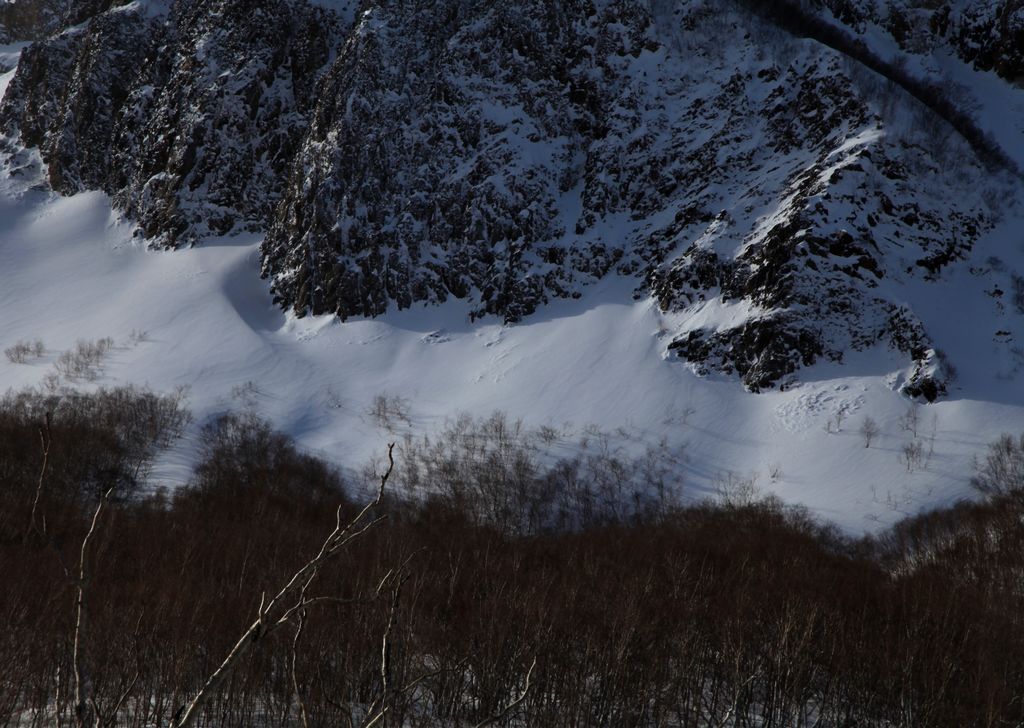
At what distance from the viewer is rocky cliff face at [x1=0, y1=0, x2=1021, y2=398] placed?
54.2 m

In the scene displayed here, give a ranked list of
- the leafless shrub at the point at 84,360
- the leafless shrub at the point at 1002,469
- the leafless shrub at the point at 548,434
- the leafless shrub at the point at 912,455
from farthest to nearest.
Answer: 1. the leafless shrub at the point at 84,360
2. the leafless shrub at the point at 548,434
3. the leafless shrub at the point at 912,455
4. the leafless shrub at the point at 1002,469

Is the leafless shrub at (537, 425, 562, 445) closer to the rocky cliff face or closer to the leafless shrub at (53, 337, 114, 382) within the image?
the rocky cliff face

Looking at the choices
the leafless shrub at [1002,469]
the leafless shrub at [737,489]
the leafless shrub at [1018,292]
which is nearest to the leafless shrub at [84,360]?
the leafless shrub at [737,489]

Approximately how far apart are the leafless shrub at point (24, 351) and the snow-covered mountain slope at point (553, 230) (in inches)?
47.5

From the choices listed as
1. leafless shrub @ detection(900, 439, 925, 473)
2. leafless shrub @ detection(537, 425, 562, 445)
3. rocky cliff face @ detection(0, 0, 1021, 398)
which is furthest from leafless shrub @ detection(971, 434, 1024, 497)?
leafless shrub @ detection(537, 425, 562, 445)

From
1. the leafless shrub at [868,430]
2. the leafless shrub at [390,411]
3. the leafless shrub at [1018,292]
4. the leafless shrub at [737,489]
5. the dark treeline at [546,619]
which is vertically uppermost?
the dark treeline at [546,619]

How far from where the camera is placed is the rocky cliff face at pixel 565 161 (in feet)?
178

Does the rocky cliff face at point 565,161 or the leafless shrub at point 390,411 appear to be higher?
the rocky cliff face at point 565,161

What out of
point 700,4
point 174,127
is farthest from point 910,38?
point 174,127

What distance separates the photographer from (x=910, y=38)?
6812cm

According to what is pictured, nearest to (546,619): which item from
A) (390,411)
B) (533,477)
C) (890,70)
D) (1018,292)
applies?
(533,477)

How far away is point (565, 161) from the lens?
70812mm

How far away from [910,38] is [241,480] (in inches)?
2786

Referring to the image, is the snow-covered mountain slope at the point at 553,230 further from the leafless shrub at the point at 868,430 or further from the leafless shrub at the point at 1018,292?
the leafless shrub at the point at 868,430
